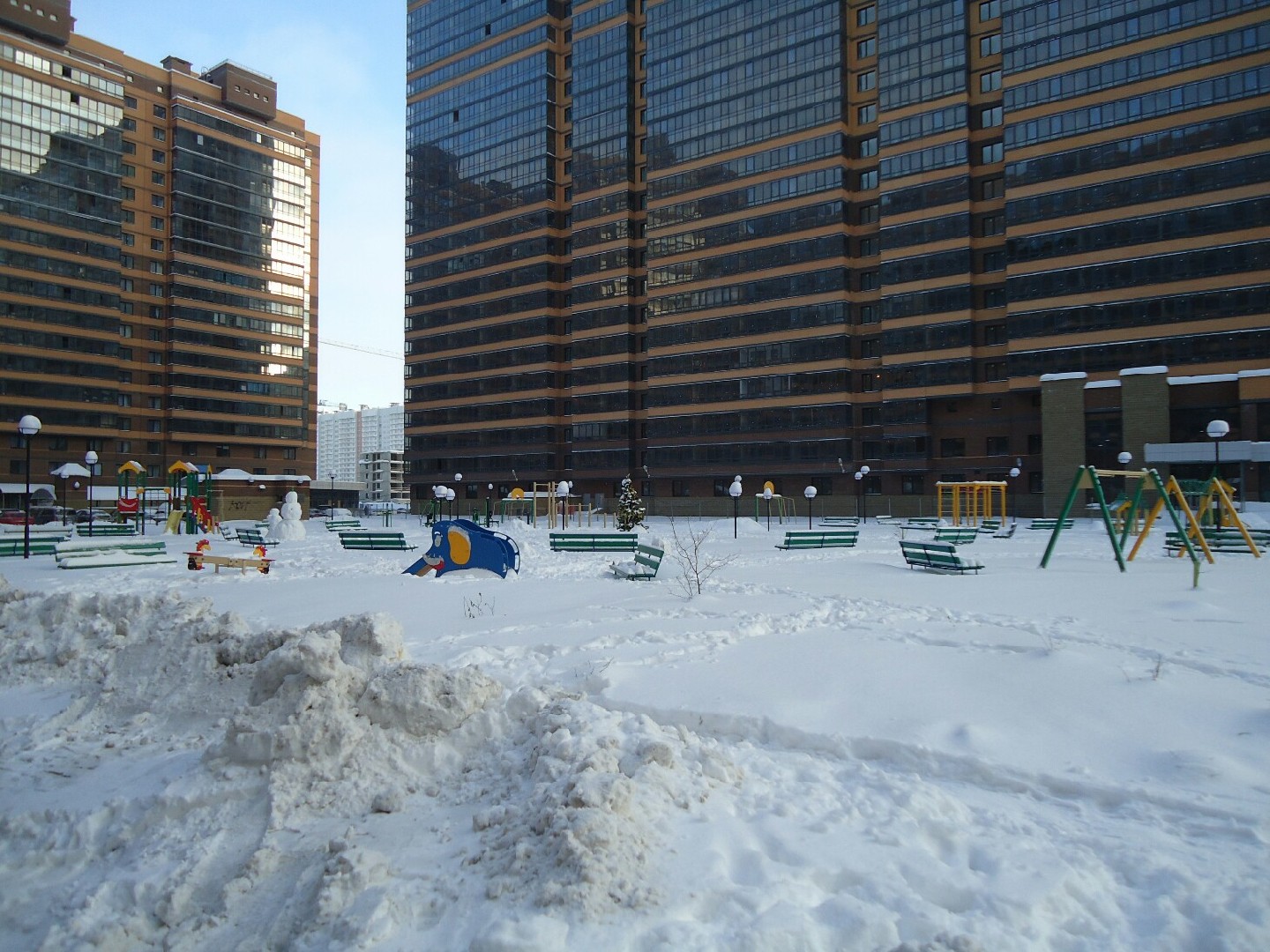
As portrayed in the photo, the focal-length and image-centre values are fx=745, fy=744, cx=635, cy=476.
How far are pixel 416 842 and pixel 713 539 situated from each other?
25.3 metres

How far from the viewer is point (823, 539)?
2483 centimetres

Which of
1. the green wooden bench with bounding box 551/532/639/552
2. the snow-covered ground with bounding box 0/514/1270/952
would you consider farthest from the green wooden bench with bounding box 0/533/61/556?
the snow-covered ground with bounding box 0/514/1270/952

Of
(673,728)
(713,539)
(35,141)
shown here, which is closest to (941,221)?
(713,539)

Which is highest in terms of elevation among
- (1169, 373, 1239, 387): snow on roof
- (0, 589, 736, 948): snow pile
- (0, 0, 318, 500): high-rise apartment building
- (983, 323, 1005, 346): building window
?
(0, 0, 318, 500): high-rise apartment building

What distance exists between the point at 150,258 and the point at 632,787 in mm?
98412

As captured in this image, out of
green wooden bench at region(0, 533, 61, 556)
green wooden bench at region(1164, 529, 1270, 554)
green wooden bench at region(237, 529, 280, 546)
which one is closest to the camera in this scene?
green wooden bench at region(1164, 529, 1270, 554)

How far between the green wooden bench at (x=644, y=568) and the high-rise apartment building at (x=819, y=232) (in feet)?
140

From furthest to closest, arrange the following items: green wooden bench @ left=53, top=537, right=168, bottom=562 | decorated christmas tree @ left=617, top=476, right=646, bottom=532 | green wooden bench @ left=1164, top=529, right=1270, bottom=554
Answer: decorated christmas tree @ left=617, top=476, right=646, bottom=532 → green wooden bench @ left=1164, top=529, right=1270, bottom=554 → green wooden bench @ left=53, top=537, right=168, bottom=562

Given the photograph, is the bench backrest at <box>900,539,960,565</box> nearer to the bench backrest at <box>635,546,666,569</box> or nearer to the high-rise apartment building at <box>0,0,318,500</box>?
the bench backrest at <box>635,546,666,569</box>

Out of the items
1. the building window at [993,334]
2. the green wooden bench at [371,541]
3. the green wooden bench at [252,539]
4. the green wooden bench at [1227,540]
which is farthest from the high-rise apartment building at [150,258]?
the green wooden bench at [1227,540]

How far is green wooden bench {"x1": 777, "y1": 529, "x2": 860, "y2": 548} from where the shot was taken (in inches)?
962

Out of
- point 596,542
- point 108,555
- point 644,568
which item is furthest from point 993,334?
point 108,555

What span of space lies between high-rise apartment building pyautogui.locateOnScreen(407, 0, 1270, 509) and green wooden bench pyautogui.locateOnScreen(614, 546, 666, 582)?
140ft

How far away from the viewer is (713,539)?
2959cm
